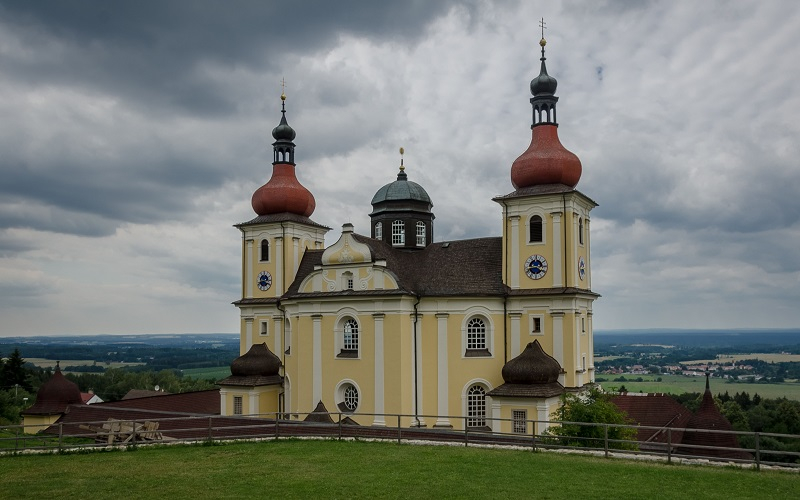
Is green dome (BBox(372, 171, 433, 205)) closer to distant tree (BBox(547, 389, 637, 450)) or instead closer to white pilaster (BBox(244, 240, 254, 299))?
white pilaster (BBox(244, 240, 254, 299))

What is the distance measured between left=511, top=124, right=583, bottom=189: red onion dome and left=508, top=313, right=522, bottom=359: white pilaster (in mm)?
5965

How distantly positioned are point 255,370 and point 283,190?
32.6 feet

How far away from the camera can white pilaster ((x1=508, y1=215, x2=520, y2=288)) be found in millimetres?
32344

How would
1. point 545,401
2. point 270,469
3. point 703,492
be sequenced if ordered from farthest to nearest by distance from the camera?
point 545,401 < point 270,469 < point 703,492

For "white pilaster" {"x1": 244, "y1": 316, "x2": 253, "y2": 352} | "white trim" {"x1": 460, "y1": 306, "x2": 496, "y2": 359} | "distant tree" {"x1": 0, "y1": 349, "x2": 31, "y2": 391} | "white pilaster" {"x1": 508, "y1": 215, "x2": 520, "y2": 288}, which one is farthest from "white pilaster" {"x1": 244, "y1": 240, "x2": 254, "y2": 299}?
"distant tree" {"x1": 0, "y1": 349, "x2": 31, "y2": 391}

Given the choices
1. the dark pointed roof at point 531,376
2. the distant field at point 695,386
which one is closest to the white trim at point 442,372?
the dark pointed roof at point 531,376

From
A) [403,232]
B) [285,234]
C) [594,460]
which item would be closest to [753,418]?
[403,232]

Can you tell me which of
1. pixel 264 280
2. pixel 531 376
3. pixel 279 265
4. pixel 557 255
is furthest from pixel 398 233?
pixel 531 376

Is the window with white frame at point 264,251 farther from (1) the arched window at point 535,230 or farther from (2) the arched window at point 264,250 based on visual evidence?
(1) the arched window at point 535,230

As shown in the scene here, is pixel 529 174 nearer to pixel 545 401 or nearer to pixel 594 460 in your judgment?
pixel 545 401

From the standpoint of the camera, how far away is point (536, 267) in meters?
32.0

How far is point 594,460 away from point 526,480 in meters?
3.04

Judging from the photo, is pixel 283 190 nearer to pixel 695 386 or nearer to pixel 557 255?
pixel 557 255

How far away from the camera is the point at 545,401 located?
94.6 feet
